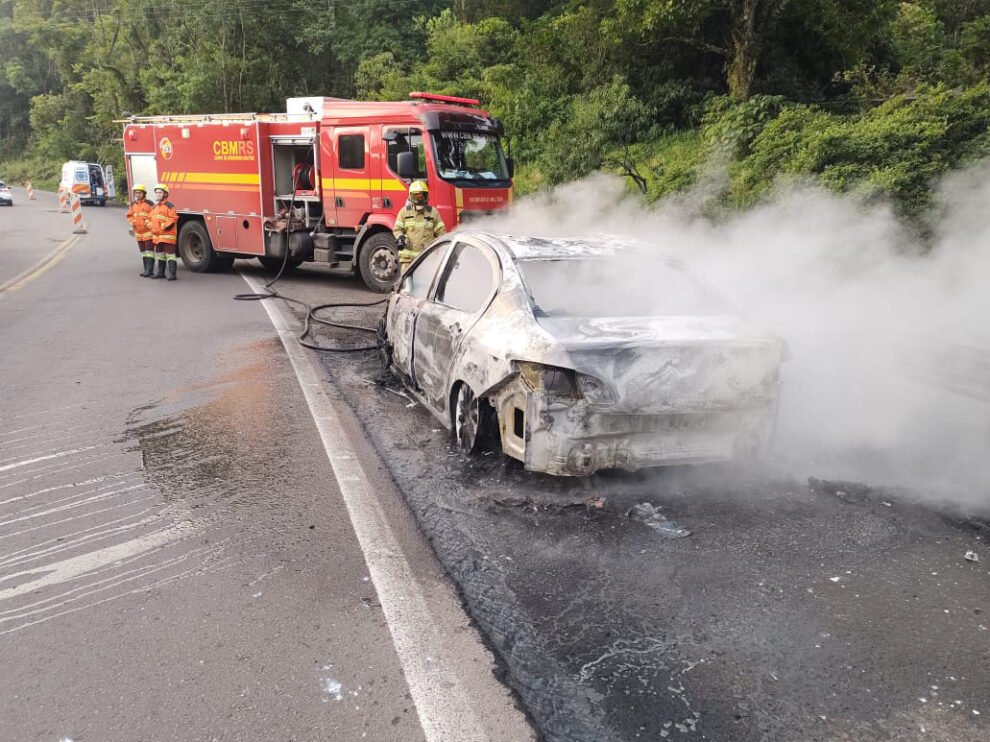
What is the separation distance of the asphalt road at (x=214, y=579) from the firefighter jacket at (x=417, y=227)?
2.92 m

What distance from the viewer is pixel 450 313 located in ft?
16.4

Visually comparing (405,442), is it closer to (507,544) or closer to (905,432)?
(507,544)

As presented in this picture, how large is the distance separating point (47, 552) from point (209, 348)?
4.54 metres

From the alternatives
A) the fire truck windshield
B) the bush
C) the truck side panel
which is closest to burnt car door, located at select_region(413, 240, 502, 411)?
the fire truck windshield

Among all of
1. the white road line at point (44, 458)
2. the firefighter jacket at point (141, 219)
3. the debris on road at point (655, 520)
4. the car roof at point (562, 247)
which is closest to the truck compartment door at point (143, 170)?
the firefighter jacket at point (141, 219)

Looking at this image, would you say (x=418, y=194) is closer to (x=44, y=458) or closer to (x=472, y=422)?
(x=472, y=422)

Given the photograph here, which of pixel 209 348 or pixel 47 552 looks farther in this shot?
pixel 209 348

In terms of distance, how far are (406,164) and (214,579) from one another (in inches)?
329

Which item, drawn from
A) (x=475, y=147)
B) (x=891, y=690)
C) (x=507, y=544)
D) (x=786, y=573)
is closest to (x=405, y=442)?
(x=507, y=544)

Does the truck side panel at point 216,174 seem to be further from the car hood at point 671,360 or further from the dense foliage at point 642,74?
the car hood at point 671,360

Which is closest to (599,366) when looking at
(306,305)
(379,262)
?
(306,305)

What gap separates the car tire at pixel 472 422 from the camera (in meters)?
4.39

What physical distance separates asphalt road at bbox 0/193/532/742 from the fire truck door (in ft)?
18.3

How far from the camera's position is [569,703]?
248cm
